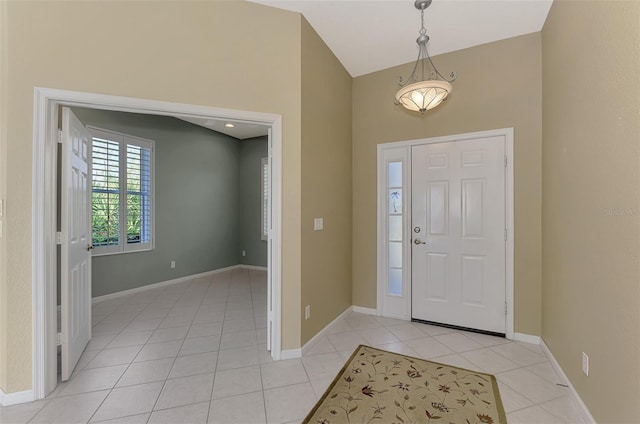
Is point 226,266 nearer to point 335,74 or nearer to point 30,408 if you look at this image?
point 30,408

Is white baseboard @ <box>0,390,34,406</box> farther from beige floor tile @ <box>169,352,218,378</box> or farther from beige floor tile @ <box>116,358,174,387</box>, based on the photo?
beige floor tile @ <box>169,352,218,378</box>

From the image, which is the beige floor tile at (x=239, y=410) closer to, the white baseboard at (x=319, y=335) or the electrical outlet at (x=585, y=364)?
the white baseboard at (x=319, y=335)

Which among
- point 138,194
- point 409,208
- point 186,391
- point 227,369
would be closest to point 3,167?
point 186,391

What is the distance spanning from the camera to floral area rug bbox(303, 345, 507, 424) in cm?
170

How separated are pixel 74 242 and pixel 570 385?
158 inches

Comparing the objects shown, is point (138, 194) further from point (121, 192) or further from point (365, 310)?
point (365, 310)

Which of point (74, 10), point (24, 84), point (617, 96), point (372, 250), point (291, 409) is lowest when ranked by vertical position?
point (291, 409)

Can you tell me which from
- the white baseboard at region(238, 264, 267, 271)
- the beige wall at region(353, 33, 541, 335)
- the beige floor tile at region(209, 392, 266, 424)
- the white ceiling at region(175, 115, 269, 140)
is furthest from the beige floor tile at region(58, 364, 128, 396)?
the white ceiling at region(175, 115, 269, 140)

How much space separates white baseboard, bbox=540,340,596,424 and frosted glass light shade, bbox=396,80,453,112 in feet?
7.77

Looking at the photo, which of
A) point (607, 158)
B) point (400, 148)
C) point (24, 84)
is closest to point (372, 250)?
point (400, 148)

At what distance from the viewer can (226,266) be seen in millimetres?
6133

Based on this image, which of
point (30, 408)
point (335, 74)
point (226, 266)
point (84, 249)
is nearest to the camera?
point (30, 408)

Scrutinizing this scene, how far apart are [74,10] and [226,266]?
501cm

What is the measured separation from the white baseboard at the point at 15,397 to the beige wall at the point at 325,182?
1.96 metres
